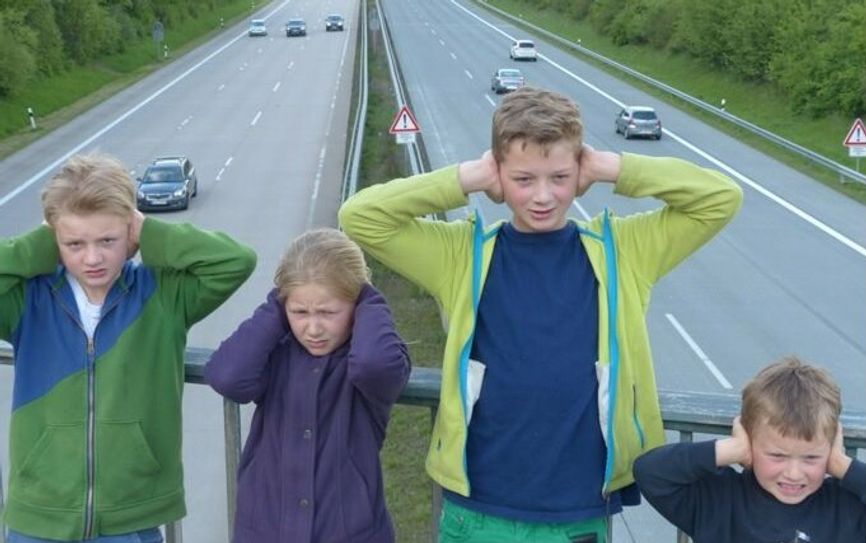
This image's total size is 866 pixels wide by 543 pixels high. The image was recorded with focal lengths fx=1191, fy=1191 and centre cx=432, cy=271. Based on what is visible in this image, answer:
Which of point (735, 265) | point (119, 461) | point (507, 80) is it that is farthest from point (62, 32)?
point (119, 461)

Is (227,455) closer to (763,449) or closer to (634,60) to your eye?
(763,449)

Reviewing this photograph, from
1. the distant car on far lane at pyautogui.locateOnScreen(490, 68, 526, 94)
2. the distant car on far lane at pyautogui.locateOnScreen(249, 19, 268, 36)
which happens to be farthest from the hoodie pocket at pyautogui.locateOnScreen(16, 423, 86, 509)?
the distant car on far lane at pyautogui.locateOnScreen(249, 19, 268, 36)

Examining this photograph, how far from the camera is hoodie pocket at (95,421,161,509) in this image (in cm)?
363

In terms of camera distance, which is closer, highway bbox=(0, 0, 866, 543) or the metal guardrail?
highway bbox=(0, 0, 866, 543)

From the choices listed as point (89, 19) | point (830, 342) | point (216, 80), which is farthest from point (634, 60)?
point (830, 342)

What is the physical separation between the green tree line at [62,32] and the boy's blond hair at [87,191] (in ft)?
128

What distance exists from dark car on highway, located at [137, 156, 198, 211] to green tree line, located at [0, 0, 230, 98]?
575 inches

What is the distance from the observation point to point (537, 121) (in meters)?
3.22

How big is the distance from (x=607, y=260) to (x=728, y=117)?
116ft

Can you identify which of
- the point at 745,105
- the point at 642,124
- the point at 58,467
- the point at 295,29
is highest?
the point at 58,467

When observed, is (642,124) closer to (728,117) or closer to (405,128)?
(728,117)

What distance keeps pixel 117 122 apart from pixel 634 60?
26.2 m

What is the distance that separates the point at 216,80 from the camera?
52.8m

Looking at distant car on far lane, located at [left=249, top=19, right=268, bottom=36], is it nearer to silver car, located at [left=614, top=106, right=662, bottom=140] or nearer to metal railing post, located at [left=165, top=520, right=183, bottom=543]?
silver car, located at [left=614, top=106, right=662, bottom=140]
